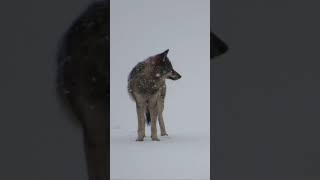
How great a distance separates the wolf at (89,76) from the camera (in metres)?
2.96

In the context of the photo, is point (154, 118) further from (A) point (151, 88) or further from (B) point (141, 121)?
(A) point (151, 88)

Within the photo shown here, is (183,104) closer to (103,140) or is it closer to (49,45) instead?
(103,140)

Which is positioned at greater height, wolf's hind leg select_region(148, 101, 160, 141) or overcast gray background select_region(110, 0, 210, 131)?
overcast gray background select_region(110, 0, 210, 131)

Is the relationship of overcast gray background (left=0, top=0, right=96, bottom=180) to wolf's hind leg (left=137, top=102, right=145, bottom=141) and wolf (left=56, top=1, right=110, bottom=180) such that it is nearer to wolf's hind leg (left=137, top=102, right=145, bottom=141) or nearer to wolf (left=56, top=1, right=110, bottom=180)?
wolf (left=56, top=1, right=110, bottom=180)

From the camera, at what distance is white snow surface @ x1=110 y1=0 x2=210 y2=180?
9.69ft

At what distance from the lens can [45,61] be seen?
297cm
